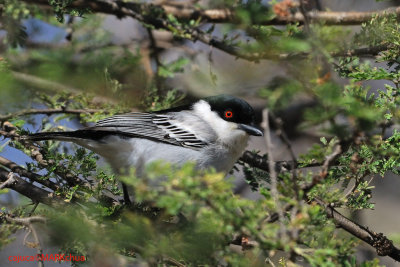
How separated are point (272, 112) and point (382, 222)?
4.27 metres

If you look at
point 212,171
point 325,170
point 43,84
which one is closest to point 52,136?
point 43,84

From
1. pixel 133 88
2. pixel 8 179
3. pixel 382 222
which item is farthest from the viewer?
pixel 382 222

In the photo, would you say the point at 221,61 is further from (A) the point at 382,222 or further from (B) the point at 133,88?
(A) the point at 382,222

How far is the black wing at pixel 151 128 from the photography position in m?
3.47

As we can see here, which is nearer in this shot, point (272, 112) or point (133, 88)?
point (272, 112)

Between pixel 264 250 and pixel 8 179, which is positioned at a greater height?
pixel 264 250

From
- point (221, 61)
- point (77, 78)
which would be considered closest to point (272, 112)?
point (77, 78)

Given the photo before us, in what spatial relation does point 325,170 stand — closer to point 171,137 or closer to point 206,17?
point 171,137

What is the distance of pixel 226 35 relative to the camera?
374 centimetres

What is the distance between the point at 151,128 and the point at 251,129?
27.9 inches

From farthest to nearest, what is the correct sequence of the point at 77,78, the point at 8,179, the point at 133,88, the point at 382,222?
the point at 382,222 → the point at 133,88 → the point at 8,179 → the point at 77,78

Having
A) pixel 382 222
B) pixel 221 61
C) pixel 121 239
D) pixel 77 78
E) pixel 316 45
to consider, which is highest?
pixel 316 45

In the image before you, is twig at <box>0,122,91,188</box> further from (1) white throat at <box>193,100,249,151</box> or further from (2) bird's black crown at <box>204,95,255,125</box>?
(2) bird's black crown at <box>204,95,255,125</box>

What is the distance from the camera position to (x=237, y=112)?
146 inches
